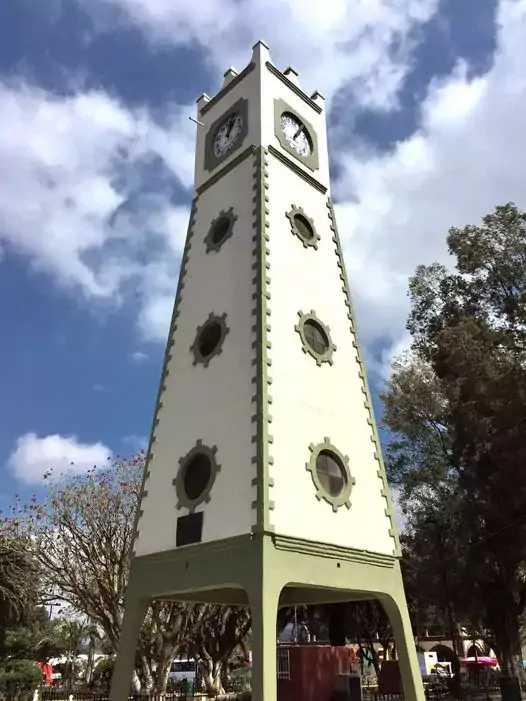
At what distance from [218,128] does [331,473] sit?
1151 cm

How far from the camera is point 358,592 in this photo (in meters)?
12.8

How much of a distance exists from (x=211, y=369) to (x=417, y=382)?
16.0 meters

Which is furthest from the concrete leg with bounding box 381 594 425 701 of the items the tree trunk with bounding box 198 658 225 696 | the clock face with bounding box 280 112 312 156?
the tree trunk with bounding box 198 658 225 696

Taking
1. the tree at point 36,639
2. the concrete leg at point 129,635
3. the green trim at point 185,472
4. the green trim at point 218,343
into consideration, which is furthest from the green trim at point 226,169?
the tree at point 36,639

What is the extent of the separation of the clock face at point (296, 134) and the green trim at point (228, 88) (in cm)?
177

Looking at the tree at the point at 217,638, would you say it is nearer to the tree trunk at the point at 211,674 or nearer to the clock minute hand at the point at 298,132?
the tree trunk at the point at 211,674

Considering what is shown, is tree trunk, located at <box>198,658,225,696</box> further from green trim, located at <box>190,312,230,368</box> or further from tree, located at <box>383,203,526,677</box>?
green trim, located at <box>190,312,230,368</box>

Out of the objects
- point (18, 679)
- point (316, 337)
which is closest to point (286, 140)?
point (316, 337)

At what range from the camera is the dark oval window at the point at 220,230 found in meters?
15.8

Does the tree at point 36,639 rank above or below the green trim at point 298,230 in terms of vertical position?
below

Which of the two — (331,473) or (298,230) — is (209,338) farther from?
(331,473)

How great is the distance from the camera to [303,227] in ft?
52.7

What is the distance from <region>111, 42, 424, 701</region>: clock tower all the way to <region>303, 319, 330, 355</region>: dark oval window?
49 mm

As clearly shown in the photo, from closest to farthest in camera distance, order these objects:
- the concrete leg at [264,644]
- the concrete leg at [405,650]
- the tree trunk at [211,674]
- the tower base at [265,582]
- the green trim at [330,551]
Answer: the concrete leg at [264,644] < the tower base at [265,582] < the green trim at [330,551] < the concrete leg at [405,650] < the tree trunk at [211,674]
